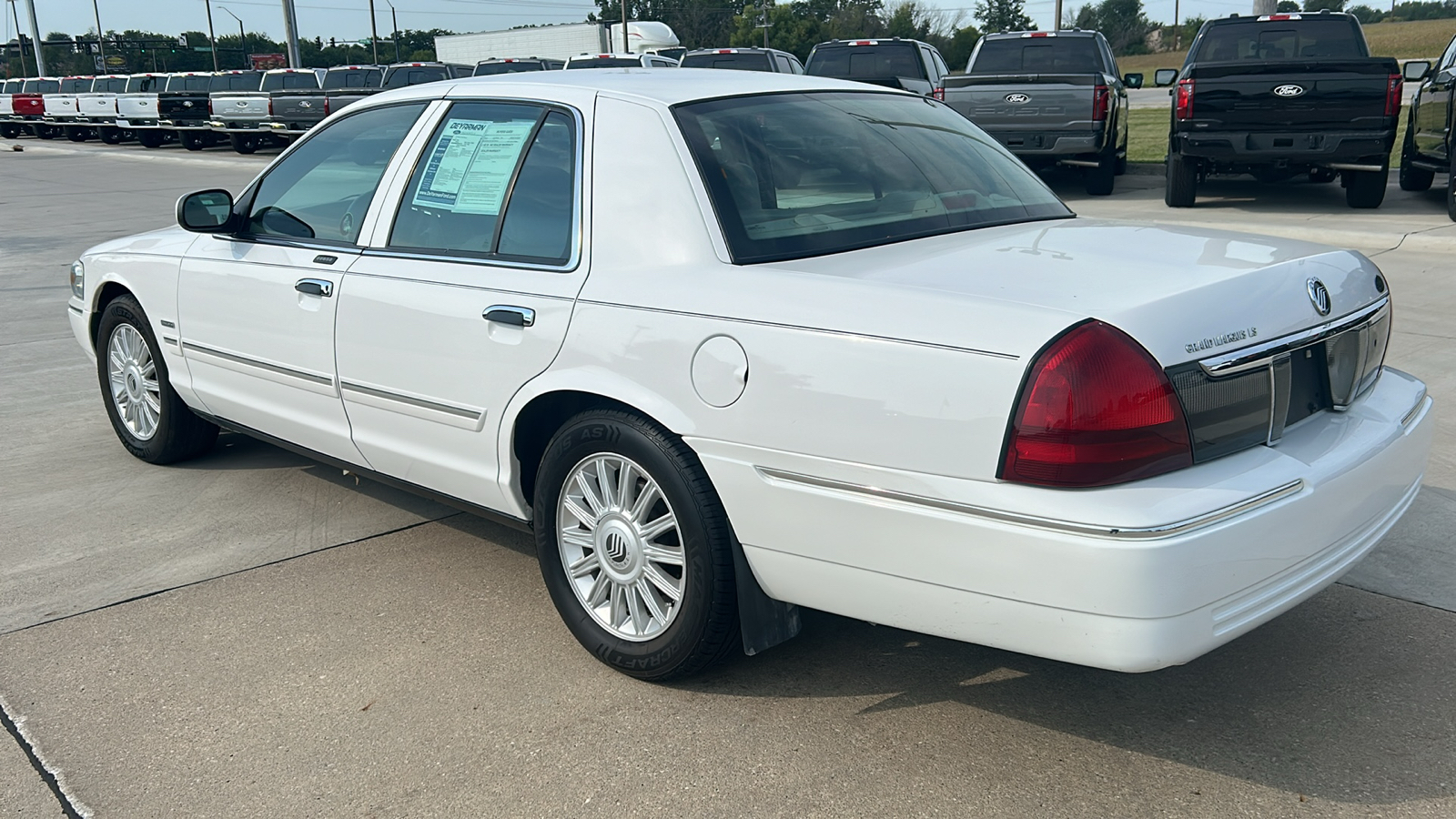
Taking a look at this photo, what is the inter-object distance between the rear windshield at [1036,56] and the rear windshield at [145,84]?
29.2 metres

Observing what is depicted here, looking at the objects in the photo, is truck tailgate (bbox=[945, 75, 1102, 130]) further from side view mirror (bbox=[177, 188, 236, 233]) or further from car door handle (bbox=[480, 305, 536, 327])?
car door handle (bbox=[480, 305, 536, 327])

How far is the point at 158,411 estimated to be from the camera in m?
5.32

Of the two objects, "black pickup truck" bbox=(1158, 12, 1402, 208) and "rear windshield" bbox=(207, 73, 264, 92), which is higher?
"rear windshield" bbox=(207, 73, 264, 92)

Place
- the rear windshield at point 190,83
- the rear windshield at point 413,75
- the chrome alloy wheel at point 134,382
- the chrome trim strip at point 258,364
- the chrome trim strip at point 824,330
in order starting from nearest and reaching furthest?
the chrome trim strip at point 824,330 → the chrome trim strip at point 258,364 → the chrome alloy wheel at point 134,382 → the rear windshield at point 413,75 → the rear windshield at point 190,83

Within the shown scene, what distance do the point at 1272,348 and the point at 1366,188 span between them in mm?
10605

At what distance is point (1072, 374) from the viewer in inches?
97.3

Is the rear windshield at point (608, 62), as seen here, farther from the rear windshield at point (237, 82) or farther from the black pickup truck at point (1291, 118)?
→ the black pickup truck at point (1291, 118)

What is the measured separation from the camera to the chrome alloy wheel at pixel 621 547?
3.22 meters

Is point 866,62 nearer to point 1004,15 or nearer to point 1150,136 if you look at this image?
point 1150,136

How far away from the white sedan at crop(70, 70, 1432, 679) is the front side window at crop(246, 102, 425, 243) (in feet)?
0.05

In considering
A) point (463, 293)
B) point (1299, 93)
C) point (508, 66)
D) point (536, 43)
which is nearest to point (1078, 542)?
point (463, 293)

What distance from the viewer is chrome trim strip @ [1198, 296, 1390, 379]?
102 inches

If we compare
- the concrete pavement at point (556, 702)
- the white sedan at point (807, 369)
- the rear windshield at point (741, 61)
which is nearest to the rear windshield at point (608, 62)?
the rear windshield at point (741, 61)

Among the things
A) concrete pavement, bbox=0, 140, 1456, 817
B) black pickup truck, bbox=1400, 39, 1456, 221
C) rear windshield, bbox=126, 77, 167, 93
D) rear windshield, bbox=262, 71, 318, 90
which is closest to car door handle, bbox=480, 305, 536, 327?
concrete pavement, bbox=0, 140, 1456, 817
